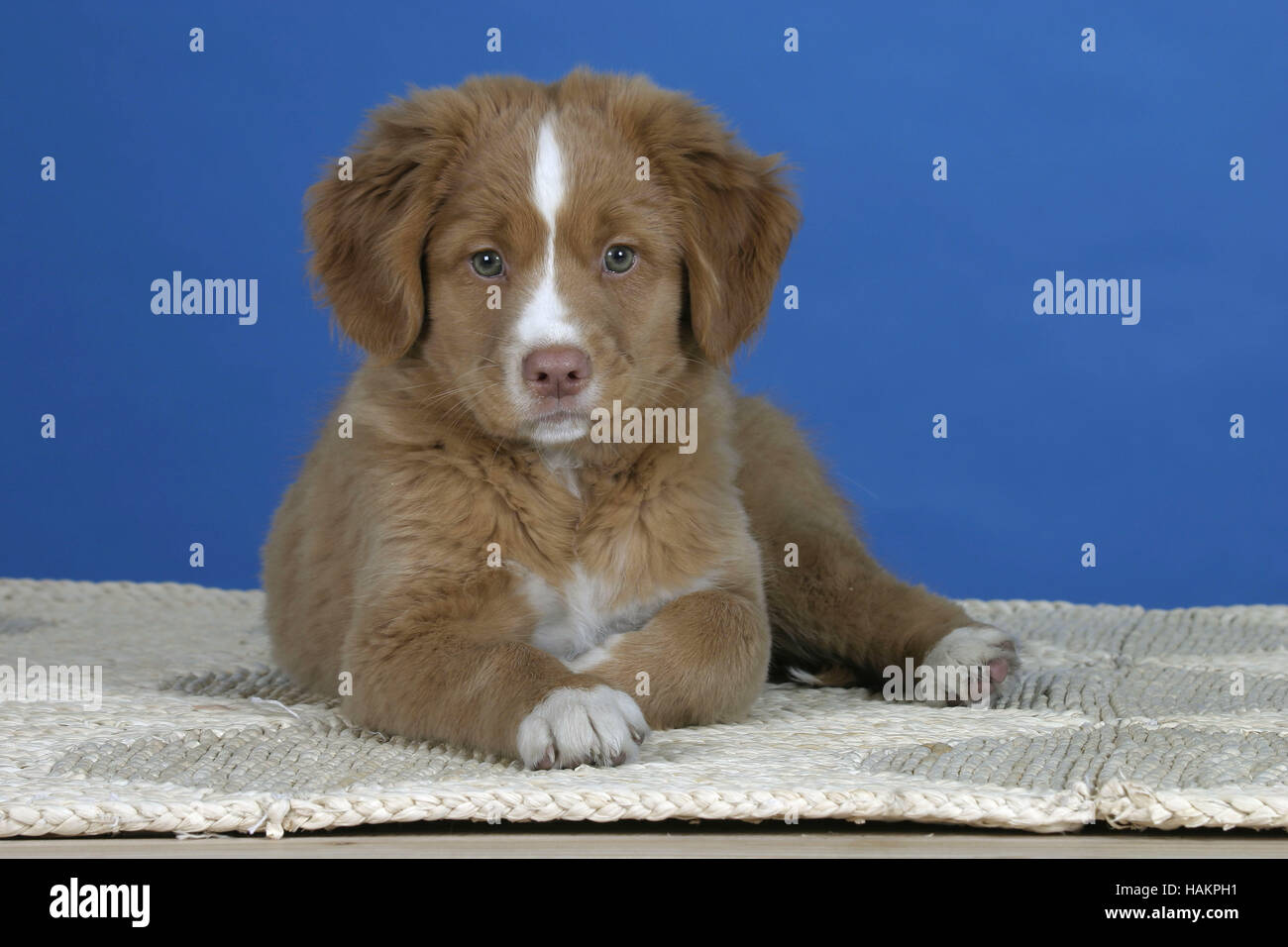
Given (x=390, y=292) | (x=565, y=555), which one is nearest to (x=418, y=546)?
(x=565, y=555)

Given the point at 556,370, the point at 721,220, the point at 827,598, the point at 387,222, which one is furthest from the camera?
the point at 827,598

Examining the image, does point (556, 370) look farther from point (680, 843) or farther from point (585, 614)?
point (680, 843)

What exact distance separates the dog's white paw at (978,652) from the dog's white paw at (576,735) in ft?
3.97

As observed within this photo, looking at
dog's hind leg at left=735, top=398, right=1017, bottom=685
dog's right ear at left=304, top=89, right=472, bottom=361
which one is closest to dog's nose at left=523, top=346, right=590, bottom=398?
dog's right ear at left=304, top=89, right=472, bottom=361

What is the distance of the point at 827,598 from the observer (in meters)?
4.51

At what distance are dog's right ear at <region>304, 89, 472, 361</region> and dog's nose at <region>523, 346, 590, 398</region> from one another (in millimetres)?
443

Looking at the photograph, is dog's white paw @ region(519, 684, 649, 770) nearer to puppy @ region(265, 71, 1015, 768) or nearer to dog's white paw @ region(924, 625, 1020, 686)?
puppy @ region(265, 71, 1015, 768)

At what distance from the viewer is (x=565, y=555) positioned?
12.7 feet

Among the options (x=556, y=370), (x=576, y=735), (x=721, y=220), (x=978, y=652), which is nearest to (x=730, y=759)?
(x=576, y=735)

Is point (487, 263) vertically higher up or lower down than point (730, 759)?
higher up

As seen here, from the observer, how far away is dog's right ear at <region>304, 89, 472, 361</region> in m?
3.83

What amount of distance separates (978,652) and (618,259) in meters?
1.38
